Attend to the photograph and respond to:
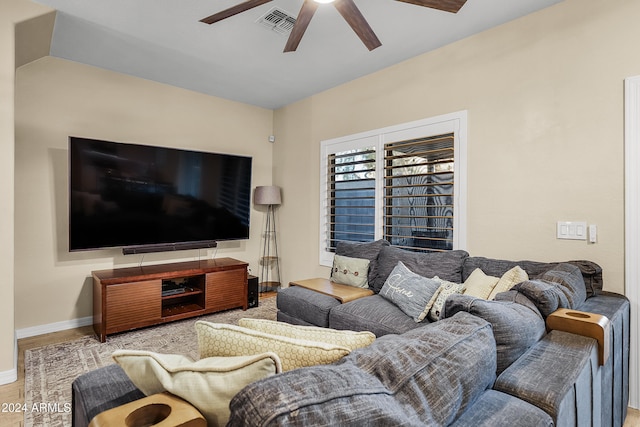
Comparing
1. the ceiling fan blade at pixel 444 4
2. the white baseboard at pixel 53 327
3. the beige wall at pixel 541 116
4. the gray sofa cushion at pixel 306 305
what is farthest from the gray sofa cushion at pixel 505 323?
the white baseboard at pixel 53 327

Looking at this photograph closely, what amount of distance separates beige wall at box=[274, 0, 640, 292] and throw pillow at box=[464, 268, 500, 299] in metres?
0.53

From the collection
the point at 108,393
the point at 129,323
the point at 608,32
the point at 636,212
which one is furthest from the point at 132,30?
the point at 636,212

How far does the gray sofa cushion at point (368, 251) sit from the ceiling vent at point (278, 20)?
208cm

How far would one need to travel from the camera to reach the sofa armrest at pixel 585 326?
1365 millimetres

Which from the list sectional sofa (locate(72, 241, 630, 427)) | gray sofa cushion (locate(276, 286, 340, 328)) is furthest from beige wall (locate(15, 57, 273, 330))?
sectional sofa (locate(72, 241, 630, 427))

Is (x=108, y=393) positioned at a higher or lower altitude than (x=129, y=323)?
higher


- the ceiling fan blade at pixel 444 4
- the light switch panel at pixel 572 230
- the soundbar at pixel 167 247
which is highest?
the ceiling fan blade at pixel 444 4

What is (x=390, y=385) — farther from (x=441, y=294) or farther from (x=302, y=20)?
(x=302, y=20)

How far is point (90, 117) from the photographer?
3578 mm

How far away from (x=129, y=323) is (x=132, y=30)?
2680mm

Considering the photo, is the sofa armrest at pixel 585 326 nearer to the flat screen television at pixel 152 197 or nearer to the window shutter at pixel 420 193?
the window shutter at pixel 420 193

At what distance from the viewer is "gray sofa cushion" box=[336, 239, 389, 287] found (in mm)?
3166

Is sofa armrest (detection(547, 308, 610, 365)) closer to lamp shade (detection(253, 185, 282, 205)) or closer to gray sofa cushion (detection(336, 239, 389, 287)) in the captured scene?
gray sofa cushion (detection(336, 239, 389, 287))

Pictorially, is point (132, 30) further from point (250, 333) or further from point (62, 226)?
point (250, 333)
